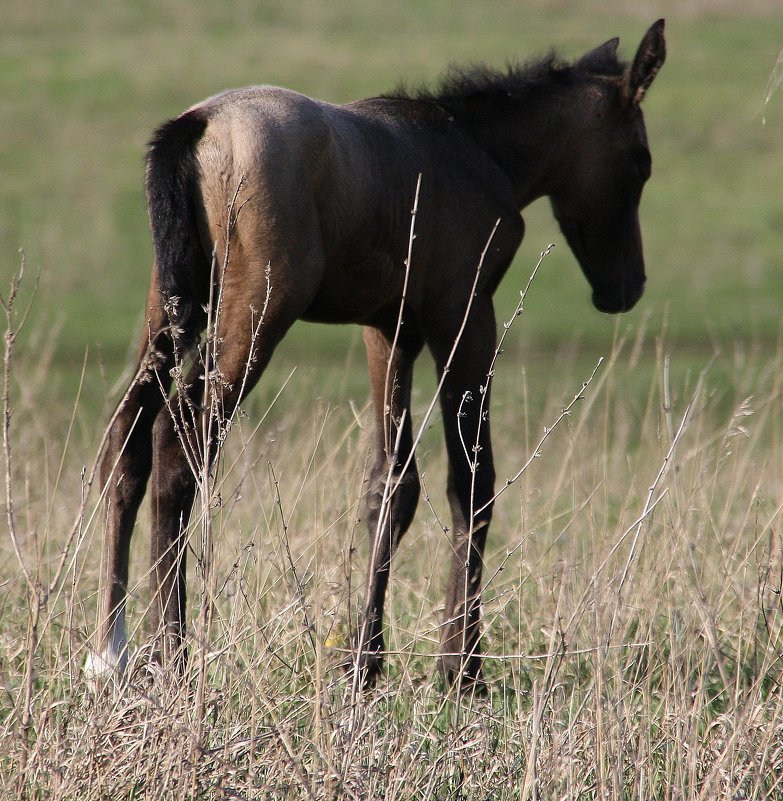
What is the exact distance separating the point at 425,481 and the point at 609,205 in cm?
137

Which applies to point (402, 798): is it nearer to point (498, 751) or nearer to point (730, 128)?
point (498, 751)

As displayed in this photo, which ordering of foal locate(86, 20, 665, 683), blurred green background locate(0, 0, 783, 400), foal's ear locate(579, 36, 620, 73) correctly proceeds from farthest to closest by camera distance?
1. blurred green background locate(0, 0, 783, 400)
2. foal's ear locate(579, 36, 620, 73)
3. foal locate(86, 20, 665, 683)

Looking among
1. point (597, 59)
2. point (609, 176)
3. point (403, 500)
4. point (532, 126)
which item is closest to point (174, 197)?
point (403, 500)

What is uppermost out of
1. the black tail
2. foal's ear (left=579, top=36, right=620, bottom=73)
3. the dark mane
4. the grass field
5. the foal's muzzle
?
foal's ear (left=579, top=36, right=620, bottom=73)

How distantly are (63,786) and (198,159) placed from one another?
6.04 feet

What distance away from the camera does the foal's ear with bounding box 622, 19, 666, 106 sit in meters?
4.48

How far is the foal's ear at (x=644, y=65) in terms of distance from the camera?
448cm

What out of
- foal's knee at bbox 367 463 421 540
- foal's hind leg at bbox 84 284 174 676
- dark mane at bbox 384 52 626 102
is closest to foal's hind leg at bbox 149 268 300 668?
foal's hind leg at bbox 84 284 174 676

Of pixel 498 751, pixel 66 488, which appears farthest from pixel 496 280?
pixel 66 488

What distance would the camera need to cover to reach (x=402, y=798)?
9.70ft

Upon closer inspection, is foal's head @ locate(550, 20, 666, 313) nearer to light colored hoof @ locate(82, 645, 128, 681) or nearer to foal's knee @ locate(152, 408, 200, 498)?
foal's knee @ locate(152, 408, 200, 498)

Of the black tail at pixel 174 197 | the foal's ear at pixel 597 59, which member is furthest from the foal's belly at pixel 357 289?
the foal's ear at pixel 597 59

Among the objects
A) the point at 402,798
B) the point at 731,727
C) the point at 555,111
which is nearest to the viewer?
the point at 402,798

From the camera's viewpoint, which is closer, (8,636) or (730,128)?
(8,636)
